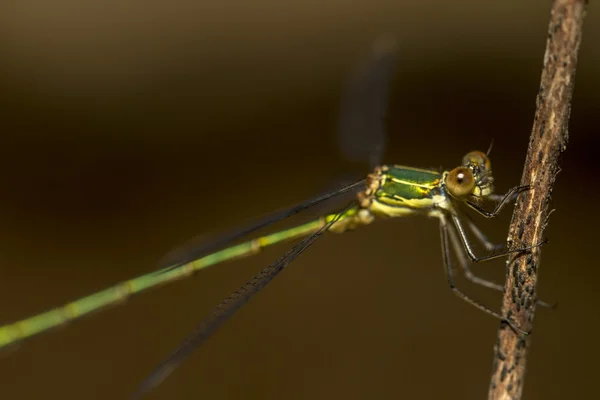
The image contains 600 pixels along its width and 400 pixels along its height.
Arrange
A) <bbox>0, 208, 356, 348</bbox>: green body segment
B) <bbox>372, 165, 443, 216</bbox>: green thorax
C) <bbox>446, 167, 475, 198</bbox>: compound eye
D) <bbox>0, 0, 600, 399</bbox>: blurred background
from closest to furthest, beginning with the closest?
1. <bbox>446, 167, 475, 198</bbox>: compound eye
2. <bbox>372, 165, 443, 216</bbox>: green thorax
3. <bbox>0, 208, 356, 348</bbox>: green body segment
4. <bbox>0, 0, 600, 399</bbox>: blurred background

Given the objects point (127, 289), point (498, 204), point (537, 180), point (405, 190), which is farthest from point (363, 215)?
point (537, 180)

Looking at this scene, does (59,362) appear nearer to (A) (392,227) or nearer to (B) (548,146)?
(A) (392,227)

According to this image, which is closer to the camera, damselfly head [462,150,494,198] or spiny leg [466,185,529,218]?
spiny leg [466,185,529,218]

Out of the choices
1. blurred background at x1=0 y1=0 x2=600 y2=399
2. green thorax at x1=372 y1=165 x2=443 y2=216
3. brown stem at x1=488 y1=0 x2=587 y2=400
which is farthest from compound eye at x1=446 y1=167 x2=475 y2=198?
blurred background at x1=0 y1=0 x2=600 y2=399

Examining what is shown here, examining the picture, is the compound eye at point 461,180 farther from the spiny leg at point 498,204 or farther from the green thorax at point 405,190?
the green thorax at point 405,190

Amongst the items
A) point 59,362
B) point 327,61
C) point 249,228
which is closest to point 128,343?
point 59,362

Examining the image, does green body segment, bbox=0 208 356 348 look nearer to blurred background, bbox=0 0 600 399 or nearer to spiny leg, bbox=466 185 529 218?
spiny leg, bbox=466 185 529 218

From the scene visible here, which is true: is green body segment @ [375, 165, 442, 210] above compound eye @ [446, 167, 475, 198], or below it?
below
